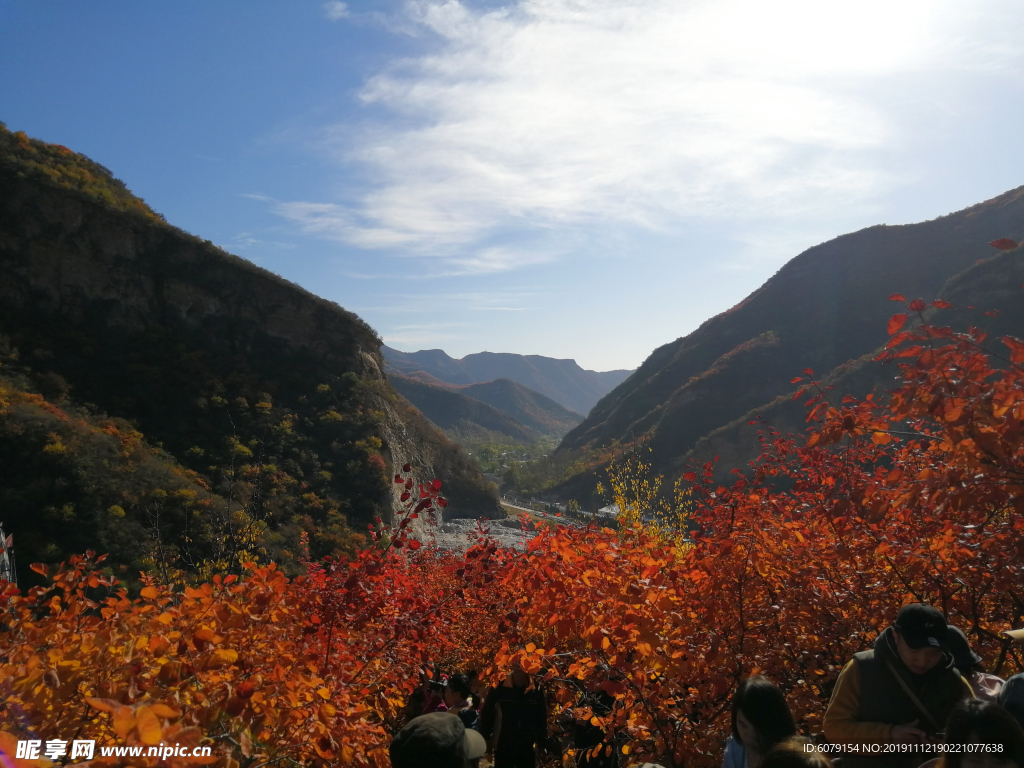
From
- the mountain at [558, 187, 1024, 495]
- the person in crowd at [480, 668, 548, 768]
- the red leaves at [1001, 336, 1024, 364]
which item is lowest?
the person in crowd at [480, 668, 548, 768]

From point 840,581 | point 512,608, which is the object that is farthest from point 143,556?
point 840,581

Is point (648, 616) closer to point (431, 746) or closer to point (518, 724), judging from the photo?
point (518, 724)

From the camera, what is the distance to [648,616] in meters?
3.79

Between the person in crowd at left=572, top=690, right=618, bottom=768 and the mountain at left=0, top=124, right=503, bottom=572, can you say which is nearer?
the person in crowd at left=572, top=690, right=618, bottom=768

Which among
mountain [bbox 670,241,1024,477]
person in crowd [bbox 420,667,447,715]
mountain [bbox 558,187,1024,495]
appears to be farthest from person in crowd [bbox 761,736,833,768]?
mountain [bbox 558,187,1024,495]

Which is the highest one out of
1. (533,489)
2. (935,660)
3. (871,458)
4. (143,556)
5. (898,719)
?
(871,458)

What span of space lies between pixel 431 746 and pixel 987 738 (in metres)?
2.18

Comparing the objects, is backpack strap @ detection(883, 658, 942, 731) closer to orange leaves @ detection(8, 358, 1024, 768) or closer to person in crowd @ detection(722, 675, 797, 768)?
person in crowd @ detection(722, 675, 797, 768)

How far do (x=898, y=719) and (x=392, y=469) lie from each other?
34103 millimetres

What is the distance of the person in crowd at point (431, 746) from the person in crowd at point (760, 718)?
129cm

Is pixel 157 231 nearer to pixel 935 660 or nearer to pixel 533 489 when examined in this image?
pixel 935 660

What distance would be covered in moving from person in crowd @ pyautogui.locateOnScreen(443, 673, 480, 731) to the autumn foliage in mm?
323

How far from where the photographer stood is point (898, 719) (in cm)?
255

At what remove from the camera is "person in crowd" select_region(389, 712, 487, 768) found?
2447 mm
